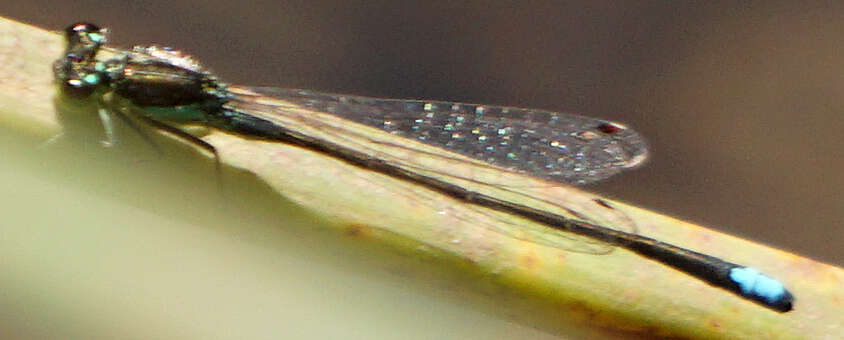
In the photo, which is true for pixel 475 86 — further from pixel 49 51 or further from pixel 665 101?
pixel 49 51

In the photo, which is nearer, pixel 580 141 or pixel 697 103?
pixel 580 141

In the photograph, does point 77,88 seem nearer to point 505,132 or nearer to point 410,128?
point 410,128

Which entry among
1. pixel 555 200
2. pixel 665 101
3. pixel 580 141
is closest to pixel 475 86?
pixel 665 101

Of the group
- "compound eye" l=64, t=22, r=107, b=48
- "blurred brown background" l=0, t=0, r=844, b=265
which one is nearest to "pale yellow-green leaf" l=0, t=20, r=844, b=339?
"compound eye" l=64, t=22, r=107, b=48

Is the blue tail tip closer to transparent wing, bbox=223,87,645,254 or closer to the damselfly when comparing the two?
the damselfly

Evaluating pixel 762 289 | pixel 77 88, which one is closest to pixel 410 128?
pixel 77 88

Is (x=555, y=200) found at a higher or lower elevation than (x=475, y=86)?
lower

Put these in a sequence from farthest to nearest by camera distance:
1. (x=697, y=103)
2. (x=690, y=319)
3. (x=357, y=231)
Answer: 1. (x=697, y=103)
2. (x=690, y=319)
3. (x=357, y=231)
